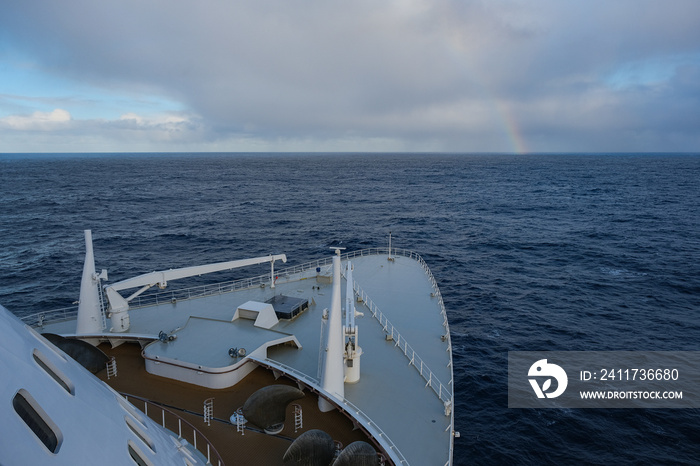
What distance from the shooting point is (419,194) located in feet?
540

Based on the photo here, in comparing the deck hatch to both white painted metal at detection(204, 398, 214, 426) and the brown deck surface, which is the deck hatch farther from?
white painted metal at detection(204, 398, 214, 426)

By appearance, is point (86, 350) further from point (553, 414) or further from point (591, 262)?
point (591, 262)

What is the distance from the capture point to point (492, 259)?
2955 inches

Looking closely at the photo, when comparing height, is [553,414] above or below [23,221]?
below

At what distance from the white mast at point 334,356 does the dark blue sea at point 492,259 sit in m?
12.6

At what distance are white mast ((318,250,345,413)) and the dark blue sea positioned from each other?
1257 centimetres

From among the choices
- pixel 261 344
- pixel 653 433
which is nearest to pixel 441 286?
pixel 653 433

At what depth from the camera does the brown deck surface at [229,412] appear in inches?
776

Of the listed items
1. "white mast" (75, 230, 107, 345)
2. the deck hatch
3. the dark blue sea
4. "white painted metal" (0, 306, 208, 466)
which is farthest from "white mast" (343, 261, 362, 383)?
"white mast" (75, 230, 107, 345)

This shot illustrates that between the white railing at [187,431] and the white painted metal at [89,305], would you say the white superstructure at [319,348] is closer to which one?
the white painted metal at [89,305]

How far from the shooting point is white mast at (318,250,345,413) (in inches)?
886

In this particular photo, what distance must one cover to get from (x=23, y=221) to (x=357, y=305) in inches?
4011

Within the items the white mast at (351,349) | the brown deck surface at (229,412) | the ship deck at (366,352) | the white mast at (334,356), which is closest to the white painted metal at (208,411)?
the brown deck surface at (229,412)

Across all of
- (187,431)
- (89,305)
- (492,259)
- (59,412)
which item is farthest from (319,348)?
(492,259)
